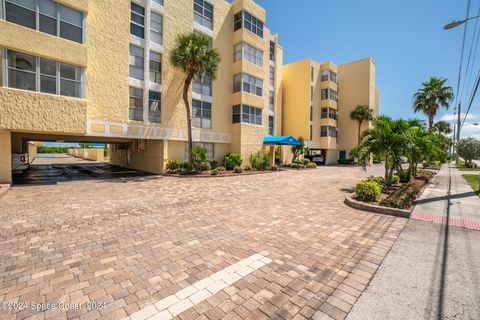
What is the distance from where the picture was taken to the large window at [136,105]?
16594mm

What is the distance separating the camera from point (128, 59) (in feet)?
53.3

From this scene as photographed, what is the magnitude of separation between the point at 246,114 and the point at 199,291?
817 inches

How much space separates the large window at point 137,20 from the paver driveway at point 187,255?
46.0ft

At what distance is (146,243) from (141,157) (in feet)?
59.2

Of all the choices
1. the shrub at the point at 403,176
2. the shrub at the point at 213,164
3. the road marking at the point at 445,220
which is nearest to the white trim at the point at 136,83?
the shrub at the point at 213,164

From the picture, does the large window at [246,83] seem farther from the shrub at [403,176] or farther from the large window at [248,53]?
the shrub at [403,176]

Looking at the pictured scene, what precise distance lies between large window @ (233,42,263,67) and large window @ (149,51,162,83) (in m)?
8.40

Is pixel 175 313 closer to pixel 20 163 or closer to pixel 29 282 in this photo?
pixel 29 282

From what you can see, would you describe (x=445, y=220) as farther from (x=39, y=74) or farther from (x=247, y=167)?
(x=39, y=74)

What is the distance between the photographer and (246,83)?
74.7 ft

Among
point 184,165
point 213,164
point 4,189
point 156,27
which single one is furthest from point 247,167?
point 4,189

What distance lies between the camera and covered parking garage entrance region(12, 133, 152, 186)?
16.2m

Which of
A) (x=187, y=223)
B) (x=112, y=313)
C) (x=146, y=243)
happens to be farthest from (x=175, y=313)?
(x=187, y=223)

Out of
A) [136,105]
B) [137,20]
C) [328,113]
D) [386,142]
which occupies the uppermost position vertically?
[137,20]
